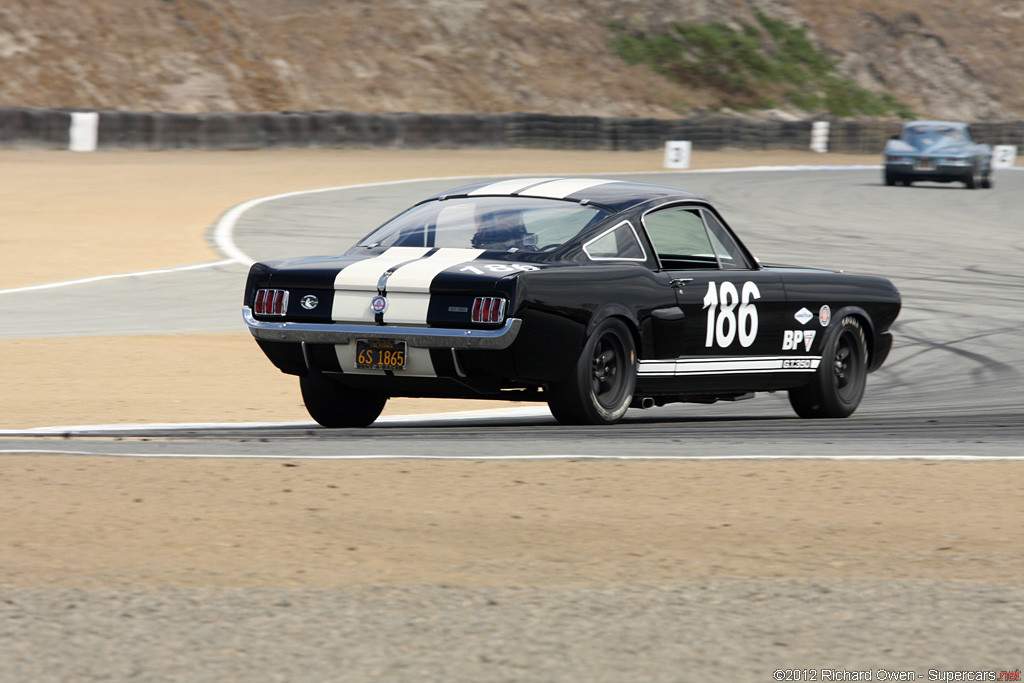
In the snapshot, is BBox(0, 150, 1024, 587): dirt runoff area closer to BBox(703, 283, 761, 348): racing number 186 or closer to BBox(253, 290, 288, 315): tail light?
BBox(253, 290, 288, 315): tail light

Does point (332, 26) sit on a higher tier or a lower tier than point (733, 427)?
higher

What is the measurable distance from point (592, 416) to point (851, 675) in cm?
394

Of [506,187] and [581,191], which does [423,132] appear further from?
[581,191]

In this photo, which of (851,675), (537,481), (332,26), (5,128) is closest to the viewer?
(851,675)

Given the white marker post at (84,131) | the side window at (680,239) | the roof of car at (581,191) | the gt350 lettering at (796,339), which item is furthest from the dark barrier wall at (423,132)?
the gt350 lettering at (796,339)

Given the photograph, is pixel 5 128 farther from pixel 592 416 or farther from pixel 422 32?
pixel 592 416

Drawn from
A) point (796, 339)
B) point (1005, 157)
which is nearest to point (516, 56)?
point (1005, 157)

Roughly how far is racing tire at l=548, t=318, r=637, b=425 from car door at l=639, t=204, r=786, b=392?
170mm

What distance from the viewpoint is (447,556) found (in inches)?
194

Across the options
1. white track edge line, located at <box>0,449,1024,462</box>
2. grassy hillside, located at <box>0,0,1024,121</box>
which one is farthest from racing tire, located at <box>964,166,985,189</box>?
white track edge line, located at <box>0,449,1024,462</box>

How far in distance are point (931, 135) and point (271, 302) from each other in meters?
26.3

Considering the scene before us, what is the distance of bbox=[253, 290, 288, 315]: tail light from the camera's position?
24.8 ft

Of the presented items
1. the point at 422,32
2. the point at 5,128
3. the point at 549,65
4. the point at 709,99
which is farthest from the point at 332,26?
the point at 5,128

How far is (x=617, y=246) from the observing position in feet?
26.1
